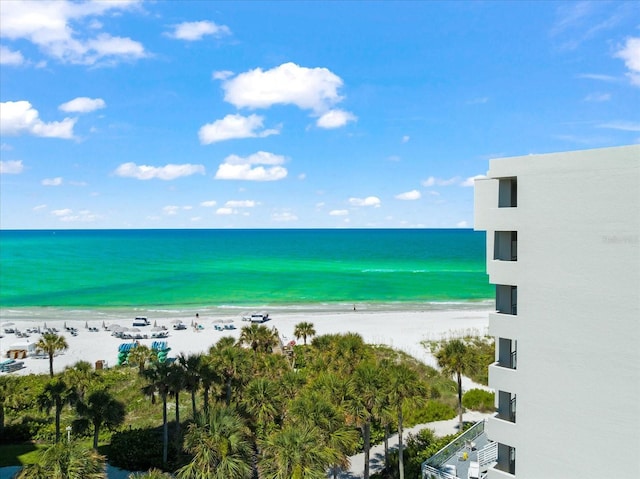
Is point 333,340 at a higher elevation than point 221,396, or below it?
higher

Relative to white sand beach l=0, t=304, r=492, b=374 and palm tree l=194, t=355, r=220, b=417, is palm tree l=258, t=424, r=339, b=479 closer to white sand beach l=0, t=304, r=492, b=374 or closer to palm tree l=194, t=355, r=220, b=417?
palm tree l=194, t=355, r=220, b=417

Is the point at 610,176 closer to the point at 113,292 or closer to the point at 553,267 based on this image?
the point at 553,267

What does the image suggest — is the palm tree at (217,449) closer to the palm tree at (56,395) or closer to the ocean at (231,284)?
the palm tree at (56,395)

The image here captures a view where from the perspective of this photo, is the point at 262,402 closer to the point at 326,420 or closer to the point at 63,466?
the point at 326,420

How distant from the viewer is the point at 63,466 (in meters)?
16.9

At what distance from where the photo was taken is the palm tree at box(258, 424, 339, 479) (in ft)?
58.4

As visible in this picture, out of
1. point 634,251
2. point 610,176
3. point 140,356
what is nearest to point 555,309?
point 634,251

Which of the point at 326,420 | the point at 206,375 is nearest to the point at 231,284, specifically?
the point at 206,375

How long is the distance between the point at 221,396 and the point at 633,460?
944 inches

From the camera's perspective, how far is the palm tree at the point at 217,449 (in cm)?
1872

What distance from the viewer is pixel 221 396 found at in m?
31.7

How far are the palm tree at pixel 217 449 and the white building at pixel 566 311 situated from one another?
9704mm

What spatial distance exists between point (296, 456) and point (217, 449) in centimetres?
340

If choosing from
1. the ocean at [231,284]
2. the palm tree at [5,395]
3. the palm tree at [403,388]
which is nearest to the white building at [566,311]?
the palm tree at [403,388]
